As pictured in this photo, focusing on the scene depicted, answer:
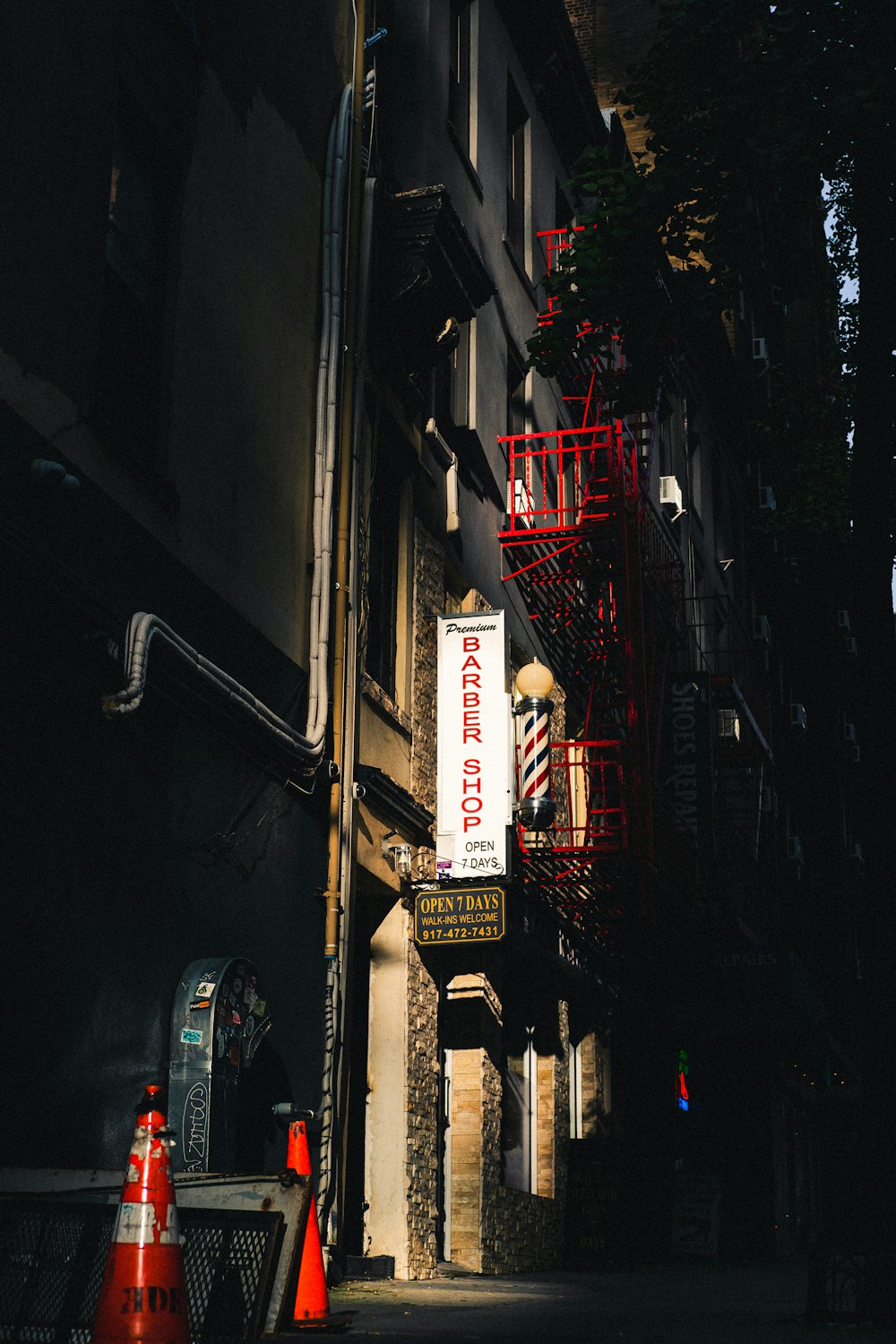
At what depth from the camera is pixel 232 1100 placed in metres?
10.1

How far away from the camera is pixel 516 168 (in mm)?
21688

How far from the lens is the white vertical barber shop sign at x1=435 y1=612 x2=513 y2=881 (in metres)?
14.9

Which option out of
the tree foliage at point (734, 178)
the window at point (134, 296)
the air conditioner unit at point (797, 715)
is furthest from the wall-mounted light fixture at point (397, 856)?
the air conditioner unit at point (797, 715)

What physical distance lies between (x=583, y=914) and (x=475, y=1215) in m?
4.32

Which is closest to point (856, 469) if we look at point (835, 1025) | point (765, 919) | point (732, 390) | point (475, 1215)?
point (475, 1215)

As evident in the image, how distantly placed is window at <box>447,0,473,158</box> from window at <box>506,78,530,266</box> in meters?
2.00

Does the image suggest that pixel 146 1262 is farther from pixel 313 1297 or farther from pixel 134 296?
pixel 134 296

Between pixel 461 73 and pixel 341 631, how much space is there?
356 inches

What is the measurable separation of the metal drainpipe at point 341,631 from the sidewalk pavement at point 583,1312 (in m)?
1.26

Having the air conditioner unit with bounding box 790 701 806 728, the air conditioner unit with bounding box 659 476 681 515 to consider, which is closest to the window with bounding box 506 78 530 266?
the air conditioner unit with bounding box 659 476 681 515

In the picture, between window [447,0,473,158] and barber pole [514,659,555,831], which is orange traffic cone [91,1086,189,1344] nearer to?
barber pole [514,659,555,831]

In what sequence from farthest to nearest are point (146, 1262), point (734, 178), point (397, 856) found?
point (397, 856) < point (734, 178) < point (146, 1262)

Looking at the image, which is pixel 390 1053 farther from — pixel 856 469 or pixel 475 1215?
pixel 856 469

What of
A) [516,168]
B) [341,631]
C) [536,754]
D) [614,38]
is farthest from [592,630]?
[614,38]
